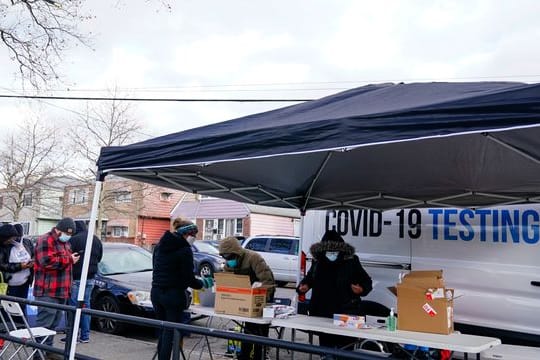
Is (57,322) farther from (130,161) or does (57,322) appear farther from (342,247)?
(342,247)

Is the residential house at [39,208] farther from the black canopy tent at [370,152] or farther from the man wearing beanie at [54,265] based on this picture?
the black canopy tent at [370,152]

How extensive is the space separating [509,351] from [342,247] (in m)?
1.72

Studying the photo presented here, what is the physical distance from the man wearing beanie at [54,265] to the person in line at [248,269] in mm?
1963

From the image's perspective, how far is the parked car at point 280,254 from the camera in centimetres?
1623

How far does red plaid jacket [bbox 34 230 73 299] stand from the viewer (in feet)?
20.3

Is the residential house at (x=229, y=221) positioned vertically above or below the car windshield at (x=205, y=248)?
above

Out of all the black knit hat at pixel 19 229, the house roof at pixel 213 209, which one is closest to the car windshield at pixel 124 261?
the black knit hat at pixel 19 229

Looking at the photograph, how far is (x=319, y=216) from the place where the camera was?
7051 millimetres

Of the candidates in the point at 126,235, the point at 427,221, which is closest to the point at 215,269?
the point at 427,221

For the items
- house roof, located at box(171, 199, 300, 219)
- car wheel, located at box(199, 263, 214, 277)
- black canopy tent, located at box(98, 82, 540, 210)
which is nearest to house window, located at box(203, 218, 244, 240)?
house roof, located at box(171, 199, 300, 219)

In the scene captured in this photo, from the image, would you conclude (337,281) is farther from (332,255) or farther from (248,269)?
(248,269)

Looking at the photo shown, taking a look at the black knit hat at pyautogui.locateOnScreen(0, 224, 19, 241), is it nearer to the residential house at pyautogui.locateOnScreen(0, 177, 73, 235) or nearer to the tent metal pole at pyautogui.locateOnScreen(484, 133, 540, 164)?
the tent metal pole at pyautogui.locateOnScreen(484, 133, 540, 164)

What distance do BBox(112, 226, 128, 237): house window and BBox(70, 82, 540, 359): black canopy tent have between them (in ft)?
101

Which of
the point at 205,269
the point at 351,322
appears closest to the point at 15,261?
the point at 351,322
